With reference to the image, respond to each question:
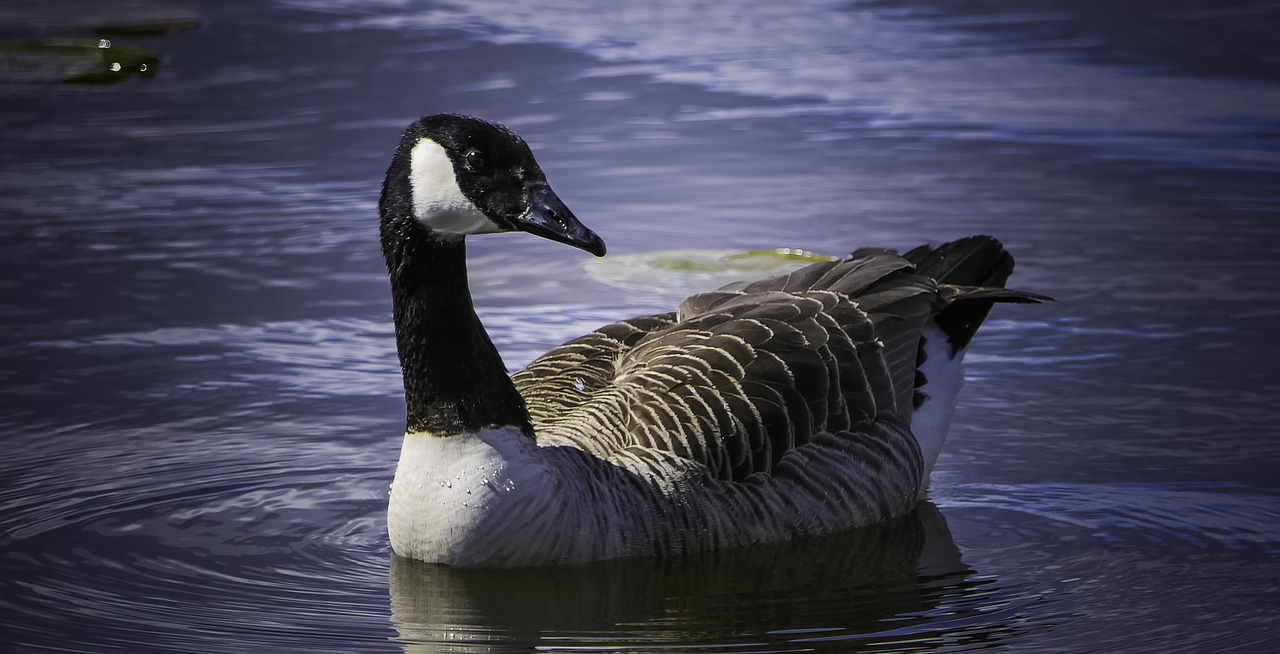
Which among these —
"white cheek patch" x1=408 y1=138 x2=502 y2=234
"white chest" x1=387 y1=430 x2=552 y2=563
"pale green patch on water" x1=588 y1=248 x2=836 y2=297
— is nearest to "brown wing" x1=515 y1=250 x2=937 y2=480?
"white chest" x1=387 y1=430 x2=552 y2=563

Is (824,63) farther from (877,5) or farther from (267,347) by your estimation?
(267,347)

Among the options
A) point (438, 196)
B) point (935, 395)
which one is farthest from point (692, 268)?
point (438, 196)

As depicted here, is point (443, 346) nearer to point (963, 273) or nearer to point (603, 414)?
point (603, 414)

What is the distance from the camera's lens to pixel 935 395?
7895mm

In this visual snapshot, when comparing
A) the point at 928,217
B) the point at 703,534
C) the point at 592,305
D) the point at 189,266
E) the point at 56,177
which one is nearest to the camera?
the point at 703,534

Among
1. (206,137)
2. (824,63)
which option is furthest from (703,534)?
(824,63)

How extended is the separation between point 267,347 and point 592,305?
209 centimetres

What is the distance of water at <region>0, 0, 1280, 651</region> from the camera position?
6.38m

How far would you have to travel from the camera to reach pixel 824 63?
17.4 meters

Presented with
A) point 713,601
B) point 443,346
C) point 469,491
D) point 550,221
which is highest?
point 550,221

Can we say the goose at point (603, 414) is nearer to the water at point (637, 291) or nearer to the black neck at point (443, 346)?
the black neck at point (443, 346)

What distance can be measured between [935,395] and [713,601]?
2.01 metres

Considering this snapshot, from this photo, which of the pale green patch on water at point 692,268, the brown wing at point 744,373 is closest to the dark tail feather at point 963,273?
the brown wing at point 744,373

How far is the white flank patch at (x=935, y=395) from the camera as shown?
25.2ft
